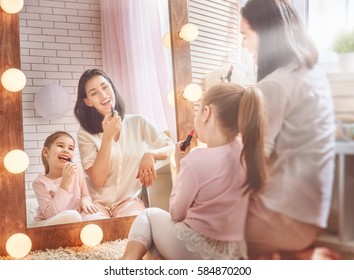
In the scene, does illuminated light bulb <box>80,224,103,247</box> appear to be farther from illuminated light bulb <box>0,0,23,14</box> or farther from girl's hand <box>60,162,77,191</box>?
illuminated light bulb <box>0,0,23,14</box>

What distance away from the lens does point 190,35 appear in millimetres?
1602

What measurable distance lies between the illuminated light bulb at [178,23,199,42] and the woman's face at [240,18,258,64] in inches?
7.7

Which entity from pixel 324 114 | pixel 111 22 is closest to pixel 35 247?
pixel 111 22

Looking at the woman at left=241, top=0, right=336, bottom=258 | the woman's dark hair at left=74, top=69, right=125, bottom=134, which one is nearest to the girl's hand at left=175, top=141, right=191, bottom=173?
the woman's dark hair at left=74, top=69, right=125, bottom=134

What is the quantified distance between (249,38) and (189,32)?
25 cm

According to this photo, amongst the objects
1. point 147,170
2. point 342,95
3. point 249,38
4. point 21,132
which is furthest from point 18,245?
point 342,95

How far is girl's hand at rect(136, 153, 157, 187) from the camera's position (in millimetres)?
1617

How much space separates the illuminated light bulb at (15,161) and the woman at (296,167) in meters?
0.74

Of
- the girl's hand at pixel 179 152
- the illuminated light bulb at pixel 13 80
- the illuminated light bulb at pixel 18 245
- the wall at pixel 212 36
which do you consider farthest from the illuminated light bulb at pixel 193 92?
the illuminated light bulb at pixel 18 245

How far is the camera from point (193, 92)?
1574 millimetres

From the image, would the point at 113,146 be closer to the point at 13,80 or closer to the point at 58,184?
the point at 58,184

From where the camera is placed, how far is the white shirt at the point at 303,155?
4.21 ft

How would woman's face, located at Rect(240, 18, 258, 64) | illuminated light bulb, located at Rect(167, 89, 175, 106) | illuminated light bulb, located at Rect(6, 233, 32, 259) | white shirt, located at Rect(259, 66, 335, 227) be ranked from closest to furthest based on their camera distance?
white shirt, located at Rect(259, 66, 335, 227), woman's face, located at Rect(240, 18, 258, 64), illuminated light bulb, located at Rect(6, 233, 32, 259), illuminated light bulb, located at Rect(167, 89, 175, 106)

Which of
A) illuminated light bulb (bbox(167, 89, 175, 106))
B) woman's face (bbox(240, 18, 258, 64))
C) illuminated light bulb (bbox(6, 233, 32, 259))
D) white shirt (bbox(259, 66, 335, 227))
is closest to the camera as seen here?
white shirt (bbox(259, 66, 335, 227))
